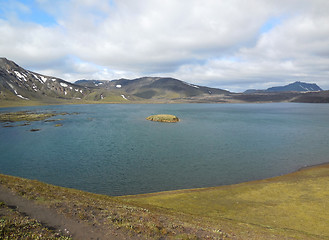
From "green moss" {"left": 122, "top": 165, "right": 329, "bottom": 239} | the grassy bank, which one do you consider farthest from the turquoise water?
the grassy bank

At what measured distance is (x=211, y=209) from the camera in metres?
30.6

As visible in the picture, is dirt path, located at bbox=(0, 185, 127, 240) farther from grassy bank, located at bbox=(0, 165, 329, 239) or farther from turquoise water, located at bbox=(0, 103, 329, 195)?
turquoise water, located at bbox=(0, 103, 329, 195)

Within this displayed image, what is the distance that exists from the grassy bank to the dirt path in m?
0.66

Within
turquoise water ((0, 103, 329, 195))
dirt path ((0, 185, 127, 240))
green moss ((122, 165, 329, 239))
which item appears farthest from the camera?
turquoise water ((0, 103, 329, 195))

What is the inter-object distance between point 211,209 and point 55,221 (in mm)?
22081

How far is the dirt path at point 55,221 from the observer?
52.4 feet

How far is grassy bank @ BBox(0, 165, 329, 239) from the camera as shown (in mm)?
18562

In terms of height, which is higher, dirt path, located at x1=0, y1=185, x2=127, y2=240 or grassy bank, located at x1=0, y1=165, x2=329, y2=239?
dirt path, located at x1=0, y1=185, x2=127, y2=240

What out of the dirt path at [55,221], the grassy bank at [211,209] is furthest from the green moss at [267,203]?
the dirt path at [55,221]

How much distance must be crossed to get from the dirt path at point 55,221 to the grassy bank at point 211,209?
0.66 m

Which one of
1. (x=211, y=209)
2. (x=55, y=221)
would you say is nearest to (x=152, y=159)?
(x=211, y=209)

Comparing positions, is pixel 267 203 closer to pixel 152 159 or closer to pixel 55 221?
pixel 55 221

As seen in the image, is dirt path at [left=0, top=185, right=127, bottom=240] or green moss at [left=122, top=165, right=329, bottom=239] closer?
dirt path at [left=0, top=185, right=127, bottom=240]

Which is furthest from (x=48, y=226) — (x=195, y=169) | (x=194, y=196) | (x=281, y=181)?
(x=281, y=181)
